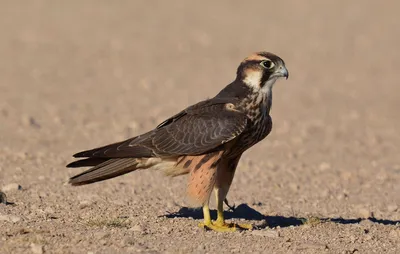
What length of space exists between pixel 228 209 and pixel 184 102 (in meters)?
7.84

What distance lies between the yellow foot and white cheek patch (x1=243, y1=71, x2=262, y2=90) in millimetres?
1291

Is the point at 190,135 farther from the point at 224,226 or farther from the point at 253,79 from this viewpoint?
the point at 224,226

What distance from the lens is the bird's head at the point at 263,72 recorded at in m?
8.89

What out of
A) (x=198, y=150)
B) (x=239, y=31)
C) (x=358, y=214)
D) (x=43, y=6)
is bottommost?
(x=358, y=214)

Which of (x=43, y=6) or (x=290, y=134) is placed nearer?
(x=290, y=134)

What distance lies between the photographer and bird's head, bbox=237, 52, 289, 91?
8.89 meters

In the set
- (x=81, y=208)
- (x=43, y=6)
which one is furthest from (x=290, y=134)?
(x=43, y=6)

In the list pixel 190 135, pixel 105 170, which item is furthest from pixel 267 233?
pixel 105 170

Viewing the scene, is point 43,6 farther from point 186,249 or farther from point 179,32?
point 186,249

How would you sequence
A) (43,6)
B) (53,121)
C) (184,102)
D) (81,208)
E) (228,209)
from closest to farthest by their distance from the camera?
(81,208)
(228,209)
(53,121)
(184,102)
(43,6)

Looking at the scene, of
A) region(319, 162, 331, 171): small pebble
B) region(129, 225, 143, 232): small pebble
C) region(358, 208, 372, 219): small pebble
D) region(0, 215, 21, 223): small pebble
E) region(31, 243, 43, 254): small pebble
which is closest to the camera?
region(31, 243, 43, 254): small pebble

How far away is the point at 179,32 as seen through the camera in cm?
2609

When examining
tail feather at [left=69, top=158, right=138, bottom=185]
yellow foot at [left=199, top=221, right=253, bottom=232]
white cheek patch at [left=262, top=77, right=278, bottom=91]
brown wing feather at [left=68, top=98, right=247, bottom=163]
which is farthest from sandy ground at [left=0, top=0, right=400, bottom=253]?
white cheek patch at [left=262, top=77, right=278, bottom=91]

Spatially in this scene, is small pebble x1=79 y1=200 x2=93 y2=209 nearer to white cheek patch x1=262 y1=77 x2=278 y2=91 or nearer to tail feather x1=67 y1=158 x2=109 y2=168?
tail feather x1=67 y1=158 x2=109 y2=168
